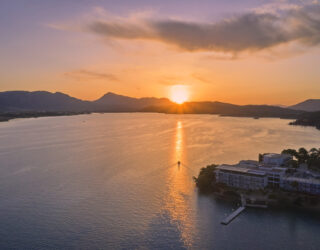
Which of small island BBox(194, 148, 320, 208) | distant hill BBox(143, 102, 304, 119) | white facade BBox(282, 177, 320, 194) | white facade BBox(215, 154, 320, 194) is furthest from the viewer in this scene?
distant hill BBox(143, 102, 304, 119)

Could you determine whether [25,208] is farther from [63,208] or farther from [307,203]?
[307,203]

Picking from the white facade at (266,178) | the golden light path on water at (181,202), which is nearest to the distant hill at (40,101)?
the golden light path on water at (181,202)

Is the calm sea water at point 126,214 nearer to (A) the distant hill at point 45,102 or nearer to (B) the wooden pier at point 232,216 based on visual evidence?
(B) the wooden pier at point 232,216

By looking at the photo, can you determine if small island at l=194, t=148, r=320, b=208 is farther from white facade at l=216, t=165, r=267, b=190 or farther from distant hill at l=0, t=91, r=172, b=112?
distant hill at l=0, t=91, r=172, b=112

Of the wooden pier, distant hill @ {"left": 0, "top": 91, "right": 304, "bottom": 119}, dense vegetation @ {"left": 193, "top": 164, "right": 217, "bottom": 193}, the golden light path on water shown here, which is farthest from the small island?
distant hill @ {"left": 0, "top": 91, "right": 304, "bottom": 119}

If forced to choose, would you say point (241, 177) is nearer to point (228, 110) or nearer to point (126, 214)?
point (126, 214)

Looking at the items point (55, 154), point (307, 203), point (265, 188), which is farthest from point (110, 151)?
point (307, 203)

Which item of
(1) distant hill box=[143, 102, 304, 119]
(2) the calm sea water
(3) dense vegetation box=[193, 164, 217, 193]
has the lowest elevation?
(2) the calm sea water

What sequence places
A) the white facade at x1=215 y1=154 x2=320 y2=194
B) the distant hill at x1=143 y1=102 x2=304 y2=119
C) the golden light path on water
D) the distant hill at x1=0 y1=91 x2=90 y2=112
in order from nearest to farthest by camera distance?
the golden light path on water, the white facade at x1=215 y1=154 x2=320 y2=194, the distant hill at x1=143 y1=102 x2=304 y2=119, the distant hill at x1=0 y1=91 x2=90 y2=112
